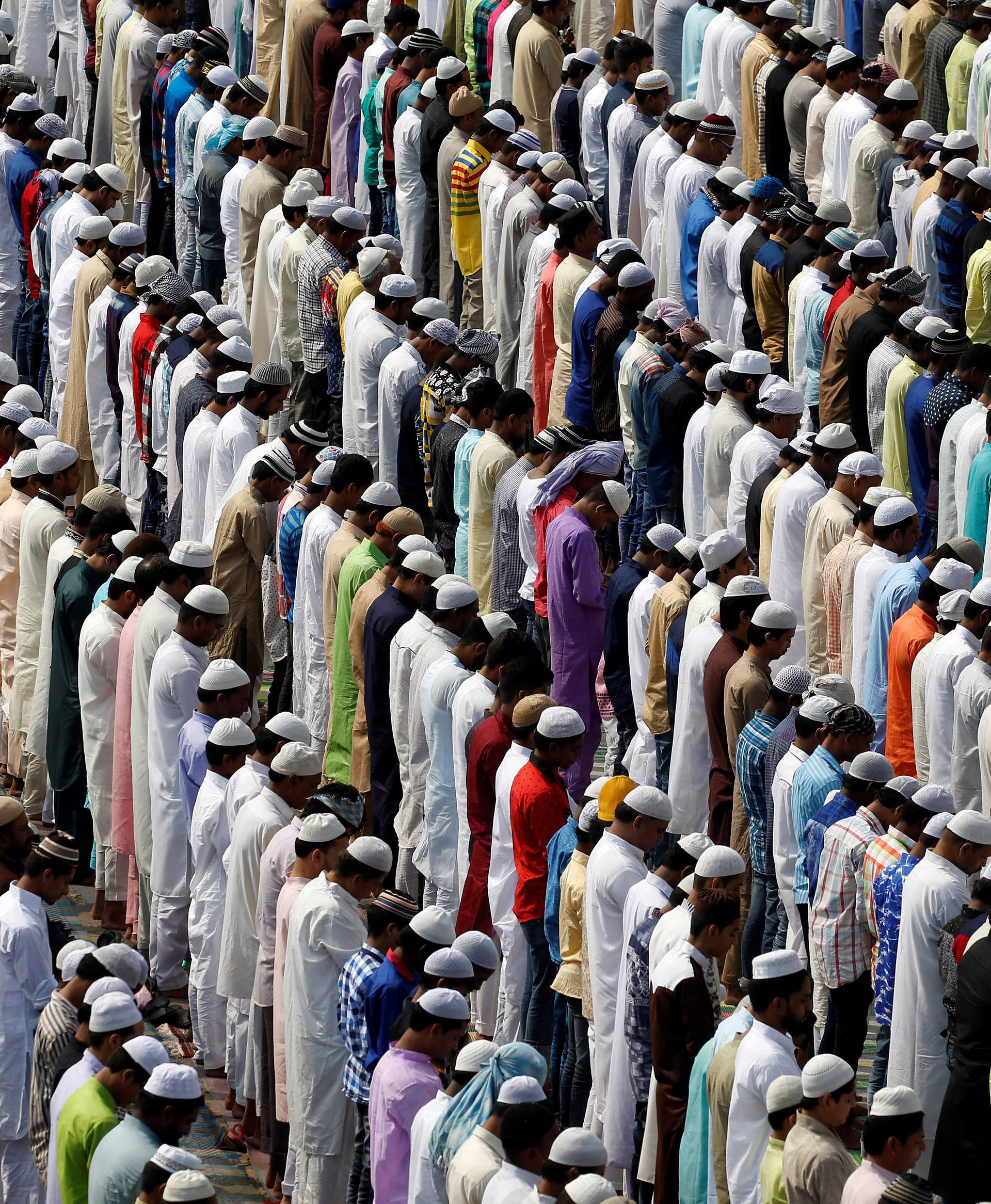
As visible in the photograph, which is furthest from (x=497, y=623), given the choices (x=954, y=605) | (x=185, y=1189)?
(x=185, y=1189)

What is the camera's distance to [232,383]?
44.7ft

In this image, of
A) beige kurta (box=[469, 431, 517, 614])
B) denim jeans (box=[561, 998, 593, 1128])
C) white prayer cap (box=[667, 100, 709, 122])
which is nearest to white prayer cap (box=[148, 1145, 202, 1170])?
denim jeans (box=[561, 998, 593, 1128])

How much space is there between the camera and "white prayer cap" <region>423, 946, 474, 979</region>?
352 inches

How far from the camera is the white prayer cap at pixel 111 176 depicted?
53.6 ft

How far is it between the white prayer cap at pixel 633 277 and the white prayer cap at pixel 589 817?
14.2 feet

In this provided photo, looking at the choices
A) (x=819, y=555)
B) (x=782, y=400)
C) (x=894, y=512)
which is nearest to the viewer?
(x=894, y=512)

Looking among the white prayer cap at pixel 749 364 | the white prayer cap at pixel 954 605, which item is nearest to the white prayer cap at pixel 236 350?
the white prayer cap at pixel 749 364

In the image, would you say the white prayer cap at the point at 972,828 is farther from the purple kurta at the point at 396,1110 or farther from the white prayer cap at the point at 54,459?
the white prayer cap at the point at 54,459

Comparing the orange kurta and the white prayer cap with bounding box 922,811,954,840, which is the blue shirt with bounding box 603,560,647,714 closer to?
the orange kurta

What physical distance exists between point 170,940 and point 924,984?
3933mm

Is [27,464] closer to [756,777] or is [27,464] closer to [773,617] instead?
[773,617]

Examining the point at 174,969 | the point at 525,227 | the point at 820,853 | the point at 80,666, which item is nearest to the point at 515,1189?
the point at 820,853

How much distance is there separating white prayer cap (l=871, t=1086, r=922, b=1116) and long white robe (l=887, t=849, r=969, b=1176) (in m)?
1.19

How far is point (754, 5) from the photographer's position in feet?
52.2
